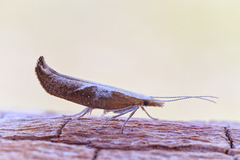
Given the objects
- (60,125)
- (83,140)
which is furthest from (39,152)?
(60,125)

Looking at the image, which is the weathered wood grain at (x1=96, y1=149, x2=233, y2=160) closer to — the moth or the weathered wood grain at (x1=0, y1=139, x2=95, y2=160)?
the weathered wood grain at (x1=0, y1=139, x2=95, y2=160)

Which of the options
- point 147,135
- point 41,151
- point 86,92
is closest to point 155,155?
point 147,135

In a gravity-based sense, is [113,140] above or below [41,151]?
above

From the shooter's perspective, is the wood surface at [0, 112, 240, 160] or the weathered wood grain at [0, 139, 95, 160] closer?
the weathered wood grain at [0, 139, 95, 160]

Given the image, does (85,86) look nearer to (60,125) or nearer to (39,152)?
(60,125)

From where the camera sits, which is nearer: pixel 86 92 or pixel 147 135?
pixel 147 135

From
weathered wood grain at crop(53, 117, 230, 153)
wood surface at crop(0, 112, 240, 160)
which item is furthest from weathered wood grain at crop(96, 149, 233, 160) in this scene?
weathered wood grain at crop(53, 117, 230, 153)

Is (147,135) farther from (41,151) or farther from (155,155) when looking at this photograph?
(41,151)

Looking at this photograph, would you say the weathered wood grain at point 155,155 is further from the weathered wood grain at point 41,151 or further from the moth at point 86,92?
the moth at point 86,92

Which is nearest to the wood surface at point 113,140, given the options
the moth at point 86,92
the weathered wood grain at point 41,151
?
the weathered wood grain at point 41,151
